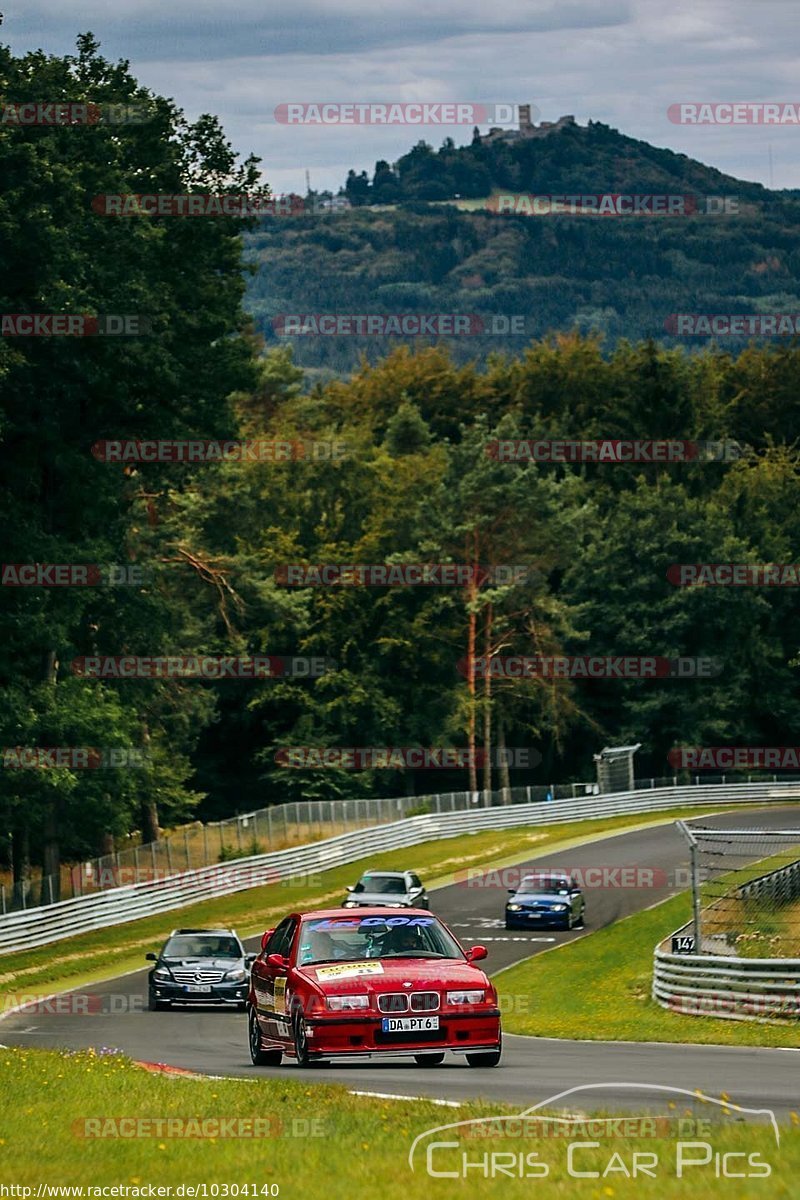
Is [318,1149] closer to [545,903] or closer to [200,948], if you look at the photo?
[200,948]

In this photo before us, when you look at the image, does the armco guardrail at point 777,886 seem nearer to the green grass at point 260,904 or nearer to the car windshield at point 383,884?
the car windshield at point 383,884

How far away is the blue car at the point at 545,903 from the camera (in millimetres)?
42938

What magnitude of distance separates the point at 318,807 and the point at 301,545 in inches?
1352

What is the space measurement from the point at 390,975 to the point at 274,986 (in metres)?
1.71

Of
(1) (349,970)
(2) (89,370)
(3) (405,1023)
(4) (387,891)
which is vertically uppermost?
(2) (89,370)

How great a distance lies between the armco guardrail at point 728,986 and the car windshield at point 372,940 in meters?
7.88

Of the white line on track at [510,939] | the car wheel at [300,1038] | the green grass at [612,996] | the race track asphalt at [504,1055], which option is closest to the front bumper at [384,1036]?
the car wheel at [300,1038]

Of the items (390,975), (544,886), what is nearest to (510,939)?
(544,886)

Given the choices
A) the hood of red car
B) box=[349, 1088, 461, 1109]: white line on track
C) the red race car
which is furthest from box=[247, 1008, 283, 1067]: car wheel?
box=[349, 1088, 461, 1109]: white line on track

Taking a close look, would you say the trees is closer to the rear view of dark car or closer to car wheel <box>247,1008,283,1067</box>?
the rear view of dark car

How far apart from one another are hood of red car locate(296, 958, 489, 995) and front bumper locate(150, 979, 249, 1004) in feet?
44.5

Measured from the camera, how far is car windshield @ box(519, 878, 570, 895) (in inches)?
1721

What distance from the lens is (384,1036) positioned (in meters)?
16.3

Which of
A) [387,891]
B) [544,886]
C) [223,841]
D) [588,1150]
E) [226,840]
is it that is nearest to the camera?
[588,1150]
